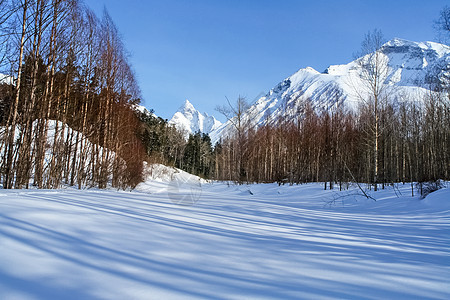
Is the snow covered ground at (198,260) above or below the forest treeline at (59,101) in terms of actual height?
below

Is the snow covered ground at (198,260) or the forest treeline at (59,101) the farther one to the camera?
the forest treeline at (59,101)

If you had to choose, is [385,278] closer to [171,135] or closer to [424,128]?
[424,128]

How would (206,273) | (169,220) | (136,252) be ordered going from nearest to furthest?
(206,273)
(136,252)
(169,220)

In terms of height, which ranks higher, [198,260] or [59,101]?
[59,101]

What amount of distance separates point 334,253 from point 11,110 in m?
6.86

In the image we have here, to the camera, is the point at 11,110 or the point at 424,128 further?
the point at 424,128

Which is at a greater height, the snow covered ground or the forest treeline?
the forest treeline

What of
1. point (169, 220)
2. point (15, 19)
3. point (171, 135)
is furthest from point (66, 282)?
point (171, 135)

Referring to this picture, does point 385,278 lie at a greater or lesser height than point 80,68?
lesser

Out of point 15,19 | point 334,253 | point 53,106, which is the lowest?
point 334,253

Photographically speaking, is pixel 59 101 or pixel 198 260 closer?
pixel 198 260

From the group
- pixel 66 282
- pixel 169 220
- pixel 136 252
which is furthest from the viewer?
pixel 169 220

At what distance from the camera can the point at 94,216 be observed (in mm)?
2801

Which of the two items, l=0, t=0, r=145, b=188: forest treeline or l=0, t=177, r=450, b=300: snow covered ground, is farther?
l=0, t=0, r=145, b=188: forest treeline
